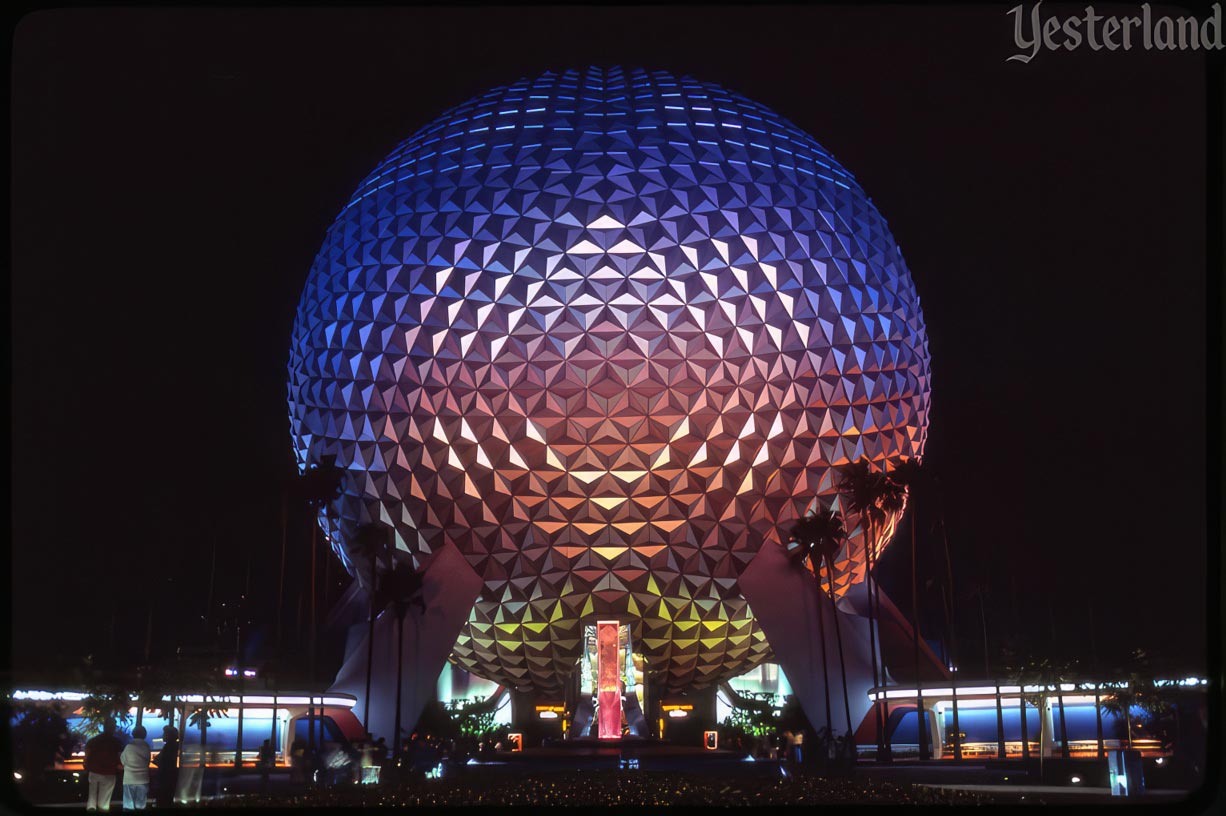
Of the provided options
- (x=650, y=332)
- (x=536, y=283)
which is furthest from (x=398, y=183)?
(x=650, y=332)

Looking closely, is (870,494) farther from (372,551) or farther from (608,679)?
(372,551)

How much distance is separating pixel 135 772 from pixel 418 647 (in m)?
21.5

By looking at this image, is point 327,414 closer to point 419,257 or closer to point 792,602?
point 419,257

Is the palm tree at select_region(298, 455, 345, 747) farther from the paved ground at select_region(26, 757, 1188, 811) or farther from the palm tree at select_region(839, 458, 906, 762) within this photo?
the palm tree at select_region(839, 458, 906, 762)


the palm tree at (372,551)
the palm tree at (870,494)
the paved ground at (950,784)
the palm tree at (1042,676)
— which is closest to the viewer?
the paved ground at (950,784)

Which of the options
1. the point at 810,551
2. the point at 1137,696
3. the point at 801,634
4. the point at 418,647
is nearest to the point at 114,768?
the point at 418,647

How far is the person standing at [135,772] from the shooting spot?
14709mm

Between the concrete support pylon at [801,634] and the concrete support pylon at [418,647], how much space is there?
8.31m

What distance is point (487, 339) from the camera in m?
32.5

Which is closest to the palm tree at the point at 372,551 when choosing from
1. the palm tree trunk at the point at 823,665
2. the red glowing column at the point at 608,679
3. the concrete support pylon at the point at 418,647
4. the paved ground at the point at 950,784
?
the concrete support pylon at the point at 418,647

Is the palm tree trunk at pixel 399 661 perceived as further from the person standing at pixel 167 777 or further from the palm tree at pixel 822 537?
the person standing at pixel 167 777

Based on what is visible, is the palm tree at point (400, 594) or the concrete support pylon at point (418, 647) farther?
the concrete support pylon at point (418, 647)

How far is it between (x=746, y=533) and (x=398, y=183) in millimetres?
14622

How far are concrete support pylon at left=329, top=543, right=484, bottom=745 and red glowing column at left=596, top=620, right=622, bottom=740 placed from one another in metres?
3.93
